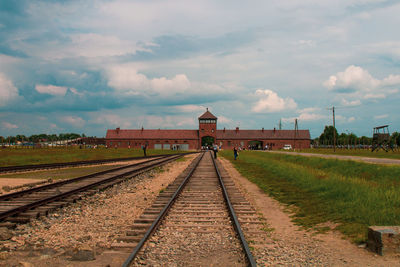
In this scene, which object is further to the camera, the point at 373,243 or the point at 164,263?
the point at 373,243

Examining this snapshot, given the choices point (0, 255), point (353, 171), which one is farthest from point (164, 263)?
point (353, 171)

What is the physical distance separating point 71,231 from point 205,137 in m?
98.3

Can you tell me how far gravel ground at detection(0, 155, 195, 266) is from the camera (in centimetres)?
581

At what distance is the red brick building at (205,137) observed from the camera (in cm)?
10500

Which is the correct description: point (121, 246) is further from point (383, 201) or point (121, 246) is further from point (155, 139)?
point (155, 139)

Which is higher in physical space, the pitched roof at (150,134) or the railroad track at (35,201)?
the pitched roof at (150,134)

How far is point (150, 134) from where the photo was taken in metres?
108

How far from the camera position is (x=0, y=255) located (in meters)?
5.65

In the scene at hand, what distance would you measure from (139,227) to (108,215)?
2013 mm

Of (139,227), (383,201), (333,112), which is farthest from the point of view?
(333,112)

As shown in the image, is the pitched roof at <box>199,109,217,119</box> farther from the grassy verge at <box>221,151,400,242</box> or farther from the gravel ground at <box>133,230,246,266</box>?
the gravel ground at <box>133,230,246,266</box>

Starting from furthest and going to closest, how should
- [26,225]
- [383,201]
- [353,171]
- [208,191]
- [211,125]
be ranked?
[211,125] → [353,171] → [208,191] → [383,201] → [26,225]

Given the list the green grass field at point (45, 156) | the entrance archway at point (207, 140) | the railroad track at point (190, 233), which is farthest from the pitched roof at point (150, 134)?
the railroad track at point (190, 233)

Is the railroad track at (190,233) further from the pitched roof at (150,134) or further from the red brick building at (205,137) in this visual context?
the pitched roof at (150,134)
